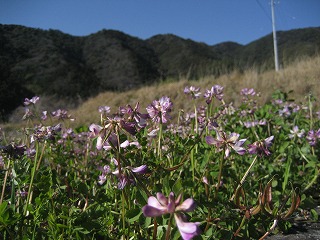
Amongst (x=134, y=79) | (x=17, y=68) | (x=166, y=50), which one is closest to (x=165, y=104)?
(x=17, y=68)

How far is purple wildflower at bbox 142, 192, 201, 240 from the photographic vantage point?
23.5 inches

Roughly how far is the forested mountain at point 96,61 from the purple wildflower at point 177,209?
11.8 meters

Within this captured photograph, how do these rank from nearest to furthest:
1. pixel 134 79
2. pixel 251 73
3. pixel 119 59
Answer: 1. pixel 251 73
2. pixel 134 79
3. pixel 119 59

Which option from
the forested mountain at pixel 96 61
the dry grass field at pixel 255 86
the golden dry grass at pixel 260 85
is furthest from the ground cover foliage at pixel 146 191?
the forested mountain at pixel 96 61

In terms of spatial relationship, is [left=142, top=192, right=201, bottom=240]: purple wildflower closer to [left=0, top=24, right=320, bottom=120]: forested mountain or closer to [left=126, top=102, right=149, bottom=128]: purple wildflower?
[left=126, top=102, right=149, bottom=128]: purple wildflower

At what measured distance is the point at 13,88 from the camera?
19.1 m

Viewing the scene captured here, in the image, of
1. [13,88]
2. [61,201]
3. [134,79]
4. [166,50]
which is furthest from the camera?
[166,50]

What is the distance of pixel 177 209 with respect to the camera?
614mm

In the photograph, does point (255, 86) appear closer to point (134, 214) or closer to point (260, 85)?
point (260, 85)

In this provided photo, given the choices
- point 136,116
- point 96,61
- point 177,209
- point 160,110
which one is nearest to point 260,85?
point 160,110

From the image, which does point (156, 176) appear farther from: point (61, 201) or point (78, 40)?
point (78, 40)

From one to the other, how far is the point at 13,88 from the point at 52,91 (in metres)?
3.77

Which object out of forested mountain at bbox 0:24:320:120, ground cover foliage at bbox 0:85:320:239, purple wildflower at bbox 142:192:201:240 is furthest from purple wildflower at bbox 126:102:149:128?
forested mountain at bbox 0:24:320:120

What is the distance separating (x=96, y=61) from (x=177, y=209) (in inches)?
1383
